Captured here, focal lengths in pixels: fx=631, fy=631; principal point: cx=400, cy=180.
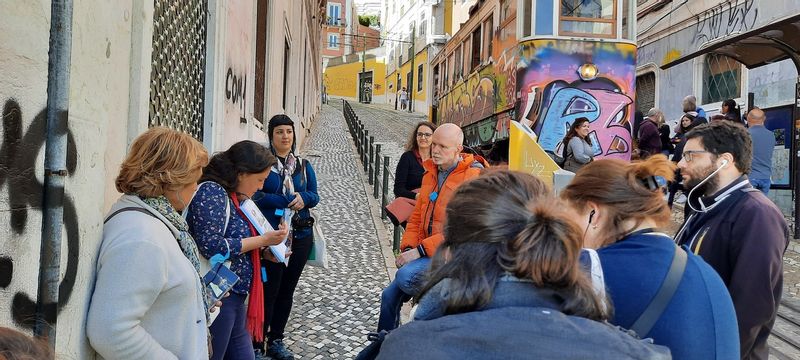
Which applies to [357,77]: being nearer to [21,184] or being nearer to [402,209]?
[402,209]

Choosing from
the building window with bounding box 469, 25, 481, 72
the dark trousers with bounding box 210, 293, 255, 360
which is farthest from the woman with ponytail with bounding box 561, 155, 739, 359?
the building window with bounding box 469, 25, 481, 72

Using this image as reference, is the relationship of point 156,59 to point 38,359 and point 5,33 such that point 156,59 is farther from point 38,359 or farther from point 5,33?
point 38,359

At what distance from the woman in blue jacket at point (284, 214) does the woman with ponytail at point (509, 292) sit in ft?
8.70

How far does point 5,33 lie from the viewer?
5.34 ft

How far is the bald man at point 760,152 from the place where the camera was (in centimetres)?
670

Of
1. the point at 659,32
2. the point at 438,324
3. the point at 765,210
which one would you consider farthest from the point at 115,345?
the point at 659,32

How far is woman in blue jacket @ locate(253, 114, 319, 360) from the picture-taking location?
12.7 feet

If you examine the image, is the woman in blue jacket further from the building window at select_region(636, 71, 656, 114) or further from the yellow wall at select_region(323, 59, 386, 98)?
the yellow wall at select_region(323, 59, 386, 98)

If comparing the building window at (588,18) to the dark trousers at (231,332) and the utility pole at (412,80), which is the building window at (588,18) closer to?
the dark trousers at (231,332)

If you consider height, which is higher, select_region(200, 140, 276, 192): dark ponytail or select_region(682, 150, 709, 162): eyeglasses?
select_region(682, 150, 709, 162): eyeglasses

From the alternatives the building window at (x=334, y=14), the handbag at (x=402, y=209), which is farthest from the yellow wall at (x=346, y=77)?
the handbag at (x=402, y=209)

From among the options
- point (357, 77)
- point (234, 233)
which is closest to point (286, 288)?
point (234, 233)

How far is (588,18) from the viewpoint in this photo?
945 cm

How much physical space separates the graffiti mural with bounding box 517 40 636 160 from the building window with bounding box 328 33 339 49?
54175 mm
